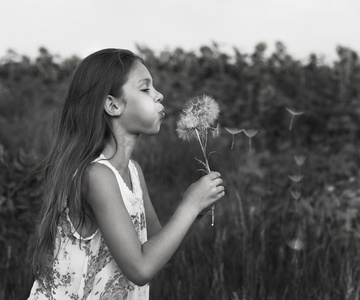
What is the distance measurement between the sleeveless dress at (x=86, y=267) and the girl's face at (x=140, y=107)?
0.50 feet

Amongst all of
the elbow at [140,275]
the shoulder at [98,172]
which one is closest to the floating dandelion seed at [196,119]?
the shoulder at [98,172]

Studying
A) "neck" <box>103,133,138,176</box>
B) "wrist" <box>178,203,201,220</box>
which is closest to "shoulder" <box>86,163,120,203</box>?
"neck" <box>103,133,138,176</box>

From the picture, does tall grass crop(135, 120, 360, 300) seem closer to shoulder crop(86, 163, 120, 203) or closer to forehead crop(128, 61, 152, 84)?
shoulder crop(86, 163, 120, 203)

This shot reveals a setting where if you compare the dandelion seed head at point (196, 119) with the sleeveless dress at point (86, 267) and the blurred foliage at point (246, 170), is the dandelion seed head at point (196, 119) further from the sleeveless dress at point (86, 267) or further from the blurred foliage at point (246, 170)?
the blurred foliage at point (246, 170)

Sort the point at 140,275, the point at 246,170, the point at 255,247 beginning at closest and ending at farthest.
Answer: the point at 140,275, the point at 255,247, the point at 246,170

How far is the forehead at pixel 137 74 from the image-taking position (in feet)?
6.98

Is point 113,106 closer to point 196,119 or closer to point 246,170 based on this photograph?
point 196,119

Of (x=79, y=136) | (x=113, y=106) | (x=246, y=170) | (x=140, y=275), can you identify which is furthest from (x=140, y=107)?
(x=246, y=170)

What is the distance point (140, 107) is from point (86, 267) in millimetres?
573

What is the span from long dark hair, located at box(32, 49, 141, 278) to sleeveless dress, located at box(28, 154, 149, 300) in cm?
5

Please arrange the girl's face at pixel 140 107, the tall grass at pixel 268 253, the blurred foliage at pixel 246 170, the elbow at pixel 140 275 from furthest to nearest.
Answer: the blurred foliage at pixel 246 170, the tall grass at pixel 268 253, the girl's face at pixel 140 107, the elbow at pixel 140 275

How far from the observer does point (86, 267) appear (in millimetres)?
2121

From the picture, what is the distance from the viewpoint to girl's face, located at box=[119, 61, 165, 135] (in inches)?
82.0

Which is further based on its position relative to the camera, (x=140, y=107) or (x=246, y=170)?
(x=246, y=170)
